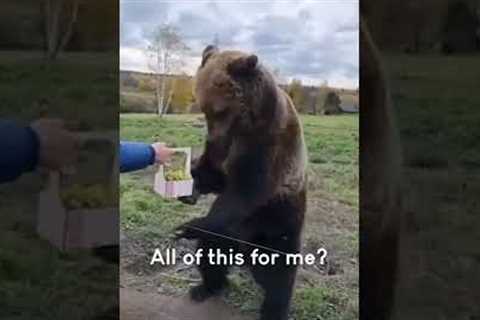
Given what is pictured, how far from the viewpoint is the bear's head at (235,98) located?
3.15 m

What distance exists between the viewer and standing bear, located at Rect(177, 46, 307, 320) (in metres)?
3.15

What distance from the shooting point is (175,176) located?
317cm

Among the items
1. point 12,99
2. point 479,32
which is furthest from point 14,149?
point 479,32

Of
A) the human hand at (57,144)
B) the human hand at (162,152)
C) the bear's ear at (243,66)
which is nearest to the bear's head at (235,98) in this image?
the bear's ear at (243,66)

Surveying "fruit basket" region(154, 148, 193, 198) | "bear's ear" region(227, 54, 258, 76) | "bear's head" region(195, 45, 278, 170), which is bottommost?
"fruit basket" region(154, 148, 193, 198)

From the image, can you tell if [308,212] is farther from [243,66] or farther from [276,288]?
[243,66]

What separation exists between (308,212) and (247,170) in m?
0.19

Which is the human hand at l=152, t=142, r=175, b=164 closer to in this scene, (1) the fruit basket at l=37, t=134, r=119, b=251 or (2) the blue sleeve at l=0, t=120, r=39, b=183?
(1) the fruit basket at l=37, t=134, r=119, b=251

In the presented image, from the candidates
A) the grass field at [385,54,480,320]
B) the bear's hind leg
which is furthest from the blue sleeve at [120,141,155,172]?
the grass field at [385,54,480,320]

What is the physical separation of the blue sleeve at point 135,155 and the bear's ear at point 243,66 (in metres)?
0.28

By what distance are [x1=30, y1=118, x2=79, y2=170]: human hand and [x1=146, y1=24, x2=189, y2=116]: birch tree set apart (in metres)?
0.25

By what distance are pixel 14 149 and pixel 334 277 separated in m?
0.86

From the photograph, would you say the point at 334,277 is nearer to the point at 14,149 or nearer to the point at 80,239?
the point at 80,239

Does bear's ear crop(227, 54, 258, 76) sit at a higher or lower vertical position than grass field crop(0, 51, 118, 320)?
higher
